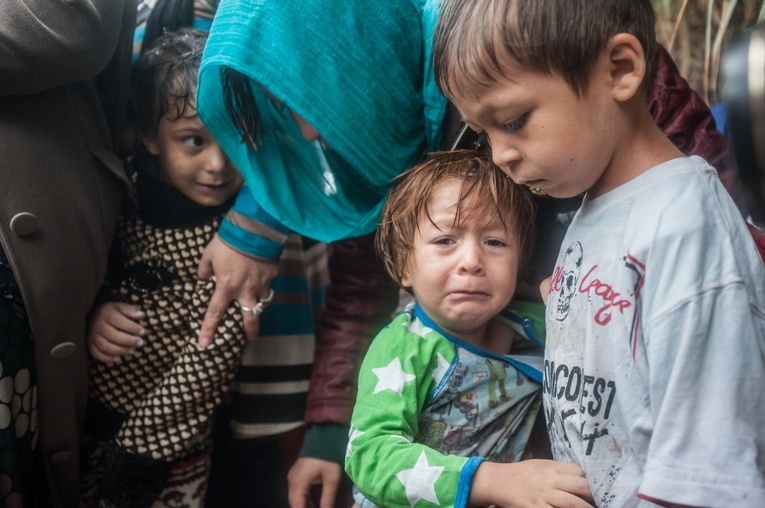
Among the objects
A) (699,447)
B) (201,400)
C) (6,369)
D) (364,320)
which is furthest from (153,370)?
(699,447)

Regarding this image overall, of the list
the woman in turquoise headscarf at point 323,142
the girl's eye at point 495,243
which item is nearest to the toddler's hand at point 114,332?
the woman in turquoise headscarf at point 323,142

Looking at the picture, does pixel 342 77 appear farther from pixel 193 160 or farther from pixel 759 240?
pixel 759 240

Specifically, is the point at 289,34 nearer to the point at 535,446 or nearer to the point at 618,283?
the point at 618,283

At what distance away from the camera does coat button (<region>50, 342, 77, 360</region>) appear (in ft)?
4.20

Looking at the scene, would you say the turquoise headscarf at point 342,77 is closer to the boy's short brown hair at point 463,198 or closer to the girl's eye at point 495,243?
the boy's short brown hair at point 463,198

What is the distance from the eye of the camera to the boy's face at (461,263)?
1099mm

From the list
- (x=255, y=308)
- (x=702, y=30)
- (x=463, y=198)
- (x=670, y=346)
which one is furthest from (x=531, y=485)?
(x=702, y=30)

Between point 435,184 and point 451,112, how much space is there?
166 mm

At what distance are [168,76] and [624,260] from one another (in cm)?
95

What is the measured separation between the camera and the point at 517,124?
35.7 inches

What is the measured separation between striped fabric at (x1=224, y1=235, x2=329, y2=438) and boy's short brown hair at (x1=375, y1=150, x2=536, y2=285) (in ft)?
1.47

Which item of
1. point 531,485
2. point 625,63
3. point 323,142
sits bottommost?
point 531,485

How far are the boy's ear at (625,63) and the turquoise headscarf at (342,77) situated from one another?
0.39 metres

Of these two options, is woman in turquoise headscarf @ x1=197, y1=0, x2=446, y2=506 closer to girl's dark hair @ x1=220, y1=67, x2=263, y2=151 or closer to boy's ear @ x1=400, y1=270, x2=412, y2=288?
girl's dark hair @ x1=220, y1=67, x2=263, y2=151
